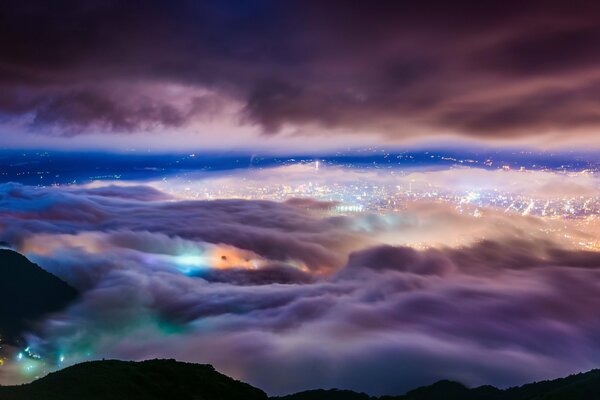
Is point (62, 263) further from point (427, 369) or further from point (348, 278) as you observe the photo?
point (427, 369)

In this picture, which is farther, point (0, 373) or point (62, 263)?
point (62, 263)

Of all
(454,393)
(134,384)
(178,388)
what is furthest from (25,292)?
(454,393)

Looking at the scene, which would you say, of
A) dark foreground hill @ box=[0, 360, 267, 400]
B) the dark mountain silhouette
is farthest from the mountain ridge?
the dark mountain silhouette

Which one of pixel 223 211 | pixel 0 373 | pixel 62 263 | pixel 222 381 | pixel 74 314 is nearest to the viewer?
pixel 222 381

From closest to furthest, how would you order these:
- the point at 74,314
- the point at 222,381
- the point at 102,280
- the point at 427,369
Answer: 1. the point at 222,381
2. the point at 427,369
3. the point at 74,314
4. the point at 102,280

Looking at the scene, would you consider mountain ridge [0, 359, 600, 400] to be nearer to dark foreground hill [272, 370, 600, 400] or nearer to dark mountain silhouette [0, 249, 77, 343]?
dark foreground hill [272, 370, 600, 400]

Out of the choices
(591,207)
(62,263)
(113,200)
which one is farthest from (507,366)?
(113,200)
